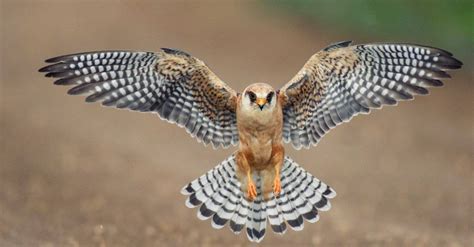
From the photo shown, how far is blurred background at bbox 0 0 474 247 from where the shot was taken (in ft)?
33.9

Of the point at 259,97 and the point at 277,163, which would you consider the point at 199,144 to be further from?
the point at 259,97

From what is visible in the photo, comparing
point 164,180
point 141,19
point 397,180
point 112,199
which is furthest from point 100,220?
point 141,19

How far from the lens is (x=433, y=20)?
1638 cm

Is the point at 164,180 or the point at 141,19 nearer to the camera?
the point at 164,180

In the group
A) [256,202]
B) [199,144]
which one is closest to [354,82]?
[256,202]

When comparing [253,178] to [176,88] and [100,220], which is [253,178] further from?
[100,220]

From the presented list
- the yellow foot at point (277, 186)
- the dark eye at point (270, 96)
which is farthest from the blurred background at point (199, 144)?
the dark eye at point (270, 96)

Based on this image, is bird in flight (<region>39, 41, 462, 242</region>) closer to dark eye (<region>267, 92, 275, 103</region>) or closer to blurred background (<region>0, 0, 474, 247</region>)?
dark eye (<region>267, 92, 275, 103</region>)

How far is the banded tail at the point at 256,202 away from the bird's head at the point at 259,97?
2.53ft

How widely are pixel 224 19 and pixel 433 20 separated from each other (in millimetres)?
5174

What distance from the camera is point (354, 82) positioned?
831 cm

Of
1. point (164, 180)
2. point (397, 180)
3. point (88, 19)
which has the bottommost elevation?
point (164, 180)

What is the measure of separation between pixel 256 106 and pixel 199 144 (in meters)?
6.11

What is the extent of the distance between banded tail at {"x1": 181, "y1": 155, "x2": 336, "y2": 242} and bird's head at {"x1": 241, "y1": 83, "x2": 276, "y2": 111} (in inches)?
30.4
